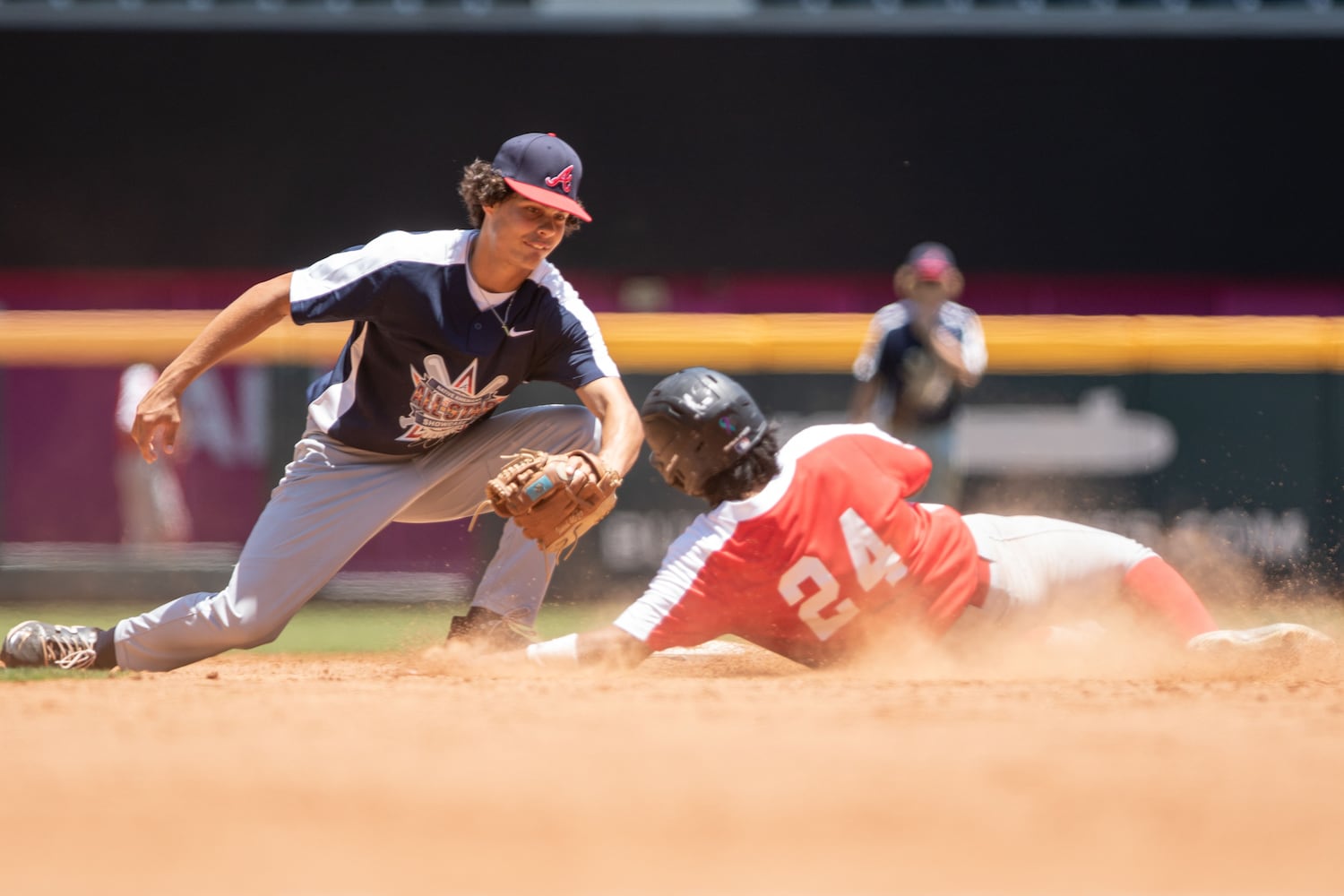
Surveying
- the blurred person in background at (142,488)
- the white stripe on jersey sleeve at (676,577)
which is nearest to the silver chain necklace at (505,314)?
the white stripe on jersey sleeve at (676,577)

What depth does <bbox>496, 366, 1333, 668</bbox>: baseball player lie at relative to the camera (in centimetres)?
384

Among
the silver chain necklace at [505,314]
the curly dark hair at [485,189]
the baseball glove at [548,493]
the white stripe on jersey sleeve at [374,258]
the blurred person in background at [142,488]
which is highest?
the curly dark hair at [485,189]

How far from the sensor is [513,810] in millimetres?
2545

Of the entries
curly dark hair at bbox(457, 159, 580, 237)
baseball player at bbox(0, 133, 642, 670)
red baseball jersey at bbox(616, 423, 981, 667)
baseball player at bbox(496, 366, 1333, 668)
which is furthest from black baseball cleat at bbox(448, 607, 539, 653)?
curly dark hair at bbox(457, 159, 580, 237)

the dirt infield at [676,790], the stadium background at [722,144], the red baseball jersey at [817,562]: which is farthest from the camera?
the stadium background at [722,144]

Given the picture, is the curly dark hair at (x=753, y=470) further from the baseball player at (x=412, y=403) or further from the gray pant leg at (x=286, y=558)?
the gray pant leg at (x=286, y=558)

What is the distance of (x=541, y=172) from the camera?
4.12 metres

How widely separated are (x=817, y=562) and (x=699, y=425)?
0.51 m

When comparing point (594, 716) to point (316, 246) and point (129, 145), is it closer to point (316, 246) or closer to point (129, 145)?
point (316, 246)

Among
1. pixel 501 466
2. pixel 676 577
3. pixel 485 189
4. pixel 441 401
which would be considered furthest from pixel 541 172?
pixel 676 577

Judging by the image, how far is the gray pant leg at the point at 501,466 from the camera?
457 centimetres

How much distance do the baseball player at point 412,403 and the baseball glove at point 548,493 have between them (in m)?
0.05

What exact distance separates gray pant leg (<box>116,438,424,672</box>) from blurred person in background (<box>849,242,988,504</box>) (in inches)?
131

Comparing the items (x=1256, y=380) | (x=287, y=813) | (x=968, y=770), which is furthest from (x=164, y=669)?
(x=1256, y=380)
